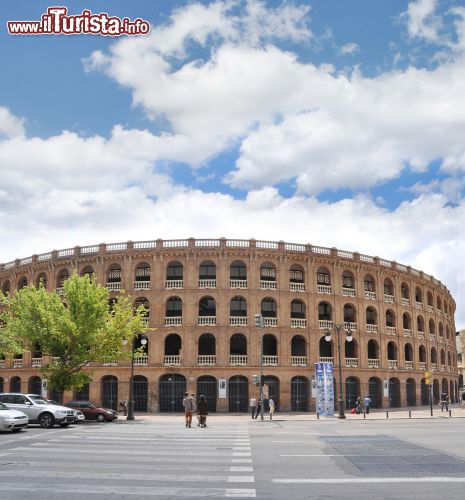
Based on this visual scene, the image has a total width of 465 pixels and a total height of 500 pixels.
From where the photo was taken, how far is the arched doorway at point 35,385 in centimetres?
5303

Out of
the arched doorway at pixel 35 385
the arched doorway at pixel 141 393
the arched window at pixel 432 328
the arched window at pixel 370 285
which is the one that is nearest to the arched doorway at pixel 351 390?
the arched window at pixel 370 285

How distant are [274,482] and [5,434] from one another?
15.8 metres

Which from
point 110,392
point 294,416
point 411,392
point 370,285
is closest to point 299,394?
point 294,416

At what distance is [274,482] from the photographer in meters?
12.4

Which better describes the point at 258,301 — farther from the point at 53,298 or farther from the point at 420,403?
the point at 420,403

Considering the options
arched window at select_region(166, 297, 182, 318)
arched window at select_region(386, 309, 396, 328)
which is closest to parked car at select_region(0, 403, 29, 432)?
arched window at select_region(166, 297, 182, 318)

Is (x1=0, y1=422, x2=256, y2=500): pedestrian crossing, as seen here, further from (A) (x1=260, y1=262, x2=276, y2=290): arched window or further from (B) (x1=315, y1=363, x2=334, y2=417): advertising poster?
(A) (x1=260, y1=262, x2=276, y2=290): arched window

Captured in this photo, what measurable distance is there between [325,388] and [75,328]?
56.7ft

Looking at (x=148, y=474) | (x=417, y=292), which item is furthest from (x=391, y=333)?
(x=148, y=474)

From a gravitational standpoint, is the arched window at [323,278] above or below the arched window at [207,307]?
above

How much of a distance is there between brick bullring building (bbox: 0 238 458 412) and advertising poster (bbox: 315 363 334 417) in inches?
293

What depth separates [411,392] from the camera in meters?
58.3

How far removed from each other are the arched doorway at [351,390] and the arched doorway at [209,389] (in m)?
12.3

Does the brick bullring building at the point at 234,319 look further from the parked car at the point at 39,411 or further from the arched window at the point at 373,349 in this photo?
the parked car at the point at 39,411
